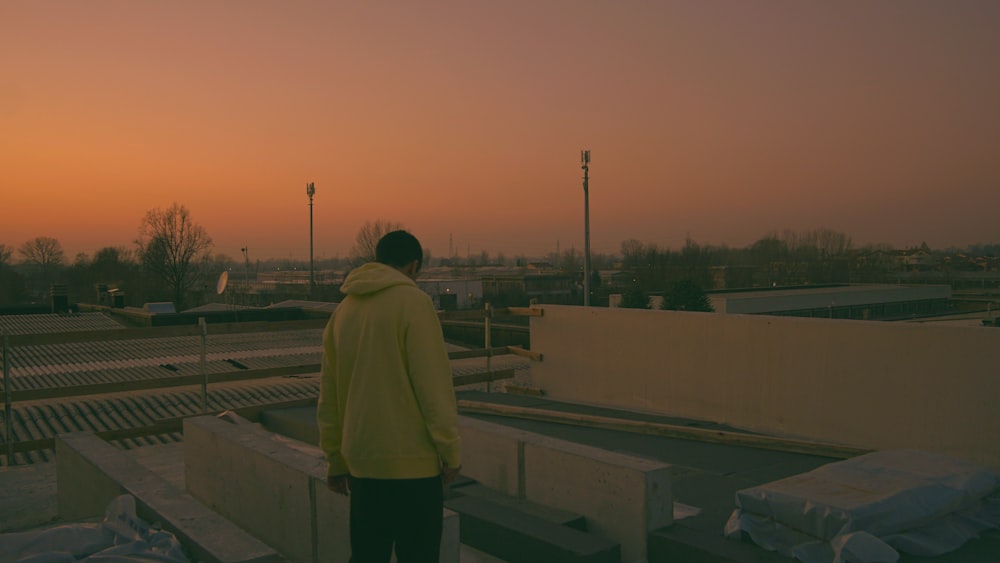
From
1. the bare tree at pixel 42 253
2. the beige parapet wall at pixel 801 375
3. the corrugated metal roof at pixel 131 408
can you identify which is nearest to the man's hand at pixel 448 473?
the beige parapet wall at pixel 801 375

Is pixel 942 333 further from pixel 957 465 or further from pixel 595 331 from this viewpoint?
pixel 595 331

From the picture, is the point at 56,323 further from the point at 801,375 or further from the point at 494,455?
the point at 801,375

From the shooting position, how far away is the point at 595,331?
10.3m

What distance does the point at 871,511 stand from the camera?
3.62 m

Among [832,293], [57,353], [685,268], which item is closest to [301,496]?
[57,353]

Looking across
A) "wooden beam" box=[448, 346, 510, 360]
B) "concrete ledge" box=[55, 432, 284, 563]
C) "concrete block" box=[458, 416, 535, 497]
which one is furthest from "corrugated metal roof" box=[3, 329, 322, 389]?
"concrete block" box=[458, 416, 535, 497]

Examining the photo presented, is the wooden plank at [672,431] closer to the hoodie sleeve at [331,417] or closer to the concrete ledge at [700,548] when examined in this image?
the concrete ledge at [700,548]

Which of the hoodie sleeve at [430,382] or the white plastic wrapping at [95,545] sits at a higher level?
the hoodie sleeve at [430,382]

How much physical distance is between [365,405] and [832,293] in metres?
33.2

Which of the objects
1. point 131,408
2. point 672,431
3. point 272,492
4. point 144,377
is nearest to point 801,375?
point 672,431

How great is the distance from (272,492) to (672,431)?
4174 millimetres

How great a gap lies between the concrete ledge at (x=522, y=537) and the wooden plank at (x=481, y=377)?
6559mm

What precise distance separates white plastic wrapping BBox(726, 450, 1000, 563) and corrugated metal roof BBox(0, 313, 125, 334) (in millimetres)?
17537

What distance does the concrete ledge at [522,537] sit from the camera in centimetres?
393
